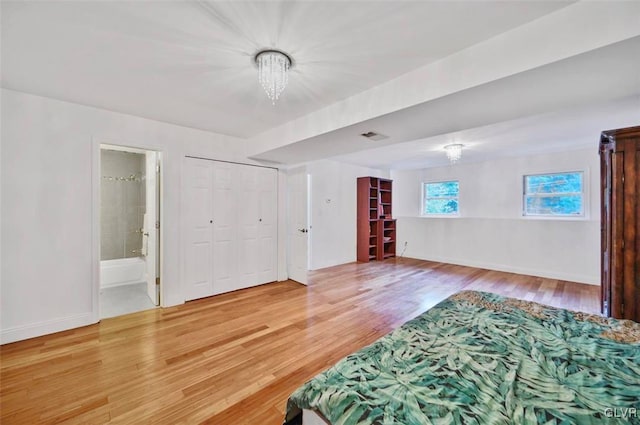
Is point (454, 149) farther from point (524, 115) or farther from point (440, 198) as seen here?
point (440, 198)

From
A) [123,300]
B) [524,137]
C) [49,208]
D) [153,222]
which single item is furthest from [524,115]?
[123,300]

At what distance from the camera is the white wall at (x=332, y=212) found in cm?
568

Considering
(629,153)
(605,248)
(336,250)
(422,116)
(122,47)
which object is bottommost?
(336,250)

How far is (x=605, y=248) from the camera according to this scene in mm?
2850

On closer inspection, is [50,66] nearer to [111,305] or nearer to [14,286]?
[14,286]

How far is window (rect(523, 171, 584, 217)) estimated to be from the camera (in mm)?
4832

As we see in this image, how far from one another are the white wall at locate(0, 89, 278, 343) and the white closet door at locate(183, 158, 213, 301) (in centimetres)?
77

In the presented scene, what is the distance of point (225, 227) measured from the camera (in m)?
4.01

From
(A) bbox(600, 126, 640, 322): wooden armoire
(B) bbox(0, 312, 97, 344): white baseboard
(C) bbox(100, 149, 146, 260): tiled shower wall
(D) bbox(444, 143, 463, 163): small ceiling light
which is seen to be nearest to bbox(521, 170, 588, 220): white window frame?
(D) bbox(444, 143, 463, 163): small ceiling light

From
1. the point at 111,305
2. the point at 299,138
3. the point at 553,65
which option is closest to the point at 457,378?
the point at 553,65

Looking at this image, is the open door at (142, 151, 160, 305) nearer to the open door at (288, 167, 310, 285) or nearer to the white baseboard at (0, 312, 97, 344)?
the white baseboard at (0, 312, 97, 344)

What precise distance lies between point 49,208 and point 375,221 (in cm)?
598

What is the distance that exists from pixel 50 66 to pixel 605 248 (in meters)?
5.67

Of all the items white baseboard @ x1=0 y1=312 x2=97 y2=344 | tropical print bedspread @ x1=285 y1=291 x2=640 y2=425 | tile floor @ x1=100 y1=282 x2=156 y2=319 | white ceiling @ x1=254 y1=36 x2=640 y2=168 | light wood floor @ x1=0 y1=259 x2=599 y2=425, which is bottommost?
light wood floor @ x1=0 y1=259 x2=599 y2=425
